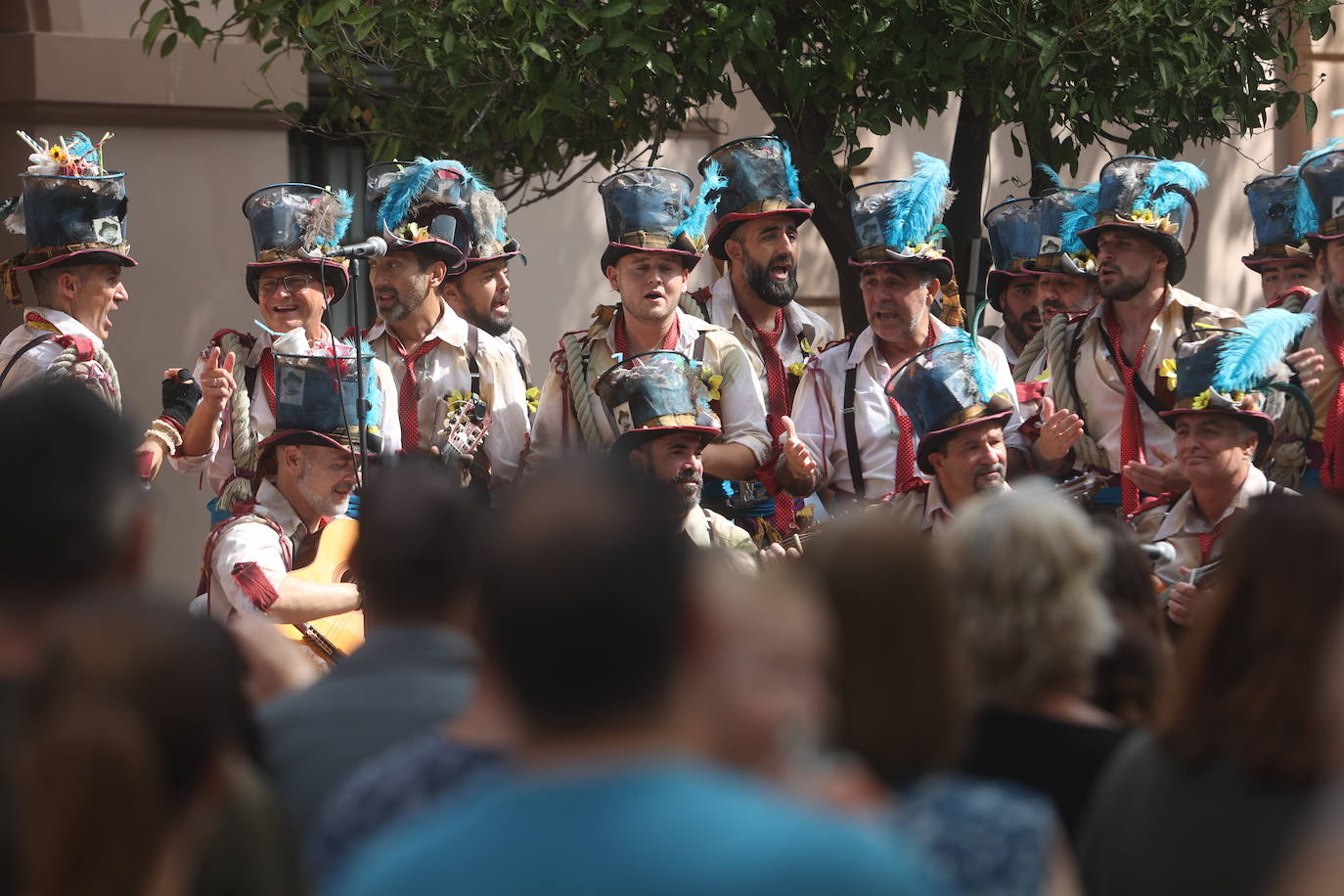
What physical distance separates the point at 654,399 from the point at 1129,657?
286 cm

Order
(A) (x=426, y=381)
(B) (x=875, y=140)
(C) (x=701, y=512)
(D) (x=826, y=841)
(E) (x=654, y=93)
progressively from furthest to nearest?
(B) (x=875, y=140)
(E) (x=654, y=93)
(A) (x=426, y=381)
(C) (x=701, y=512)
(D) (x=826, y=841)

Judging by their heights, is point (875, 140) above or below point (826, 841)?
above

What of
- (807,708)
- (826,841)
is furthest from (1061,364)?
(826,841)

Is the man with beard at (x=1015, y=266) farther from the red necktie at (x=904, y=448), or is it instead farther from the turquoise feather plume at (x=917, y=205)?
the red necktie at (x=904, y=448)

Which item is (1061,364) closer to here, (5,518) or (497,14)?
(497,14)

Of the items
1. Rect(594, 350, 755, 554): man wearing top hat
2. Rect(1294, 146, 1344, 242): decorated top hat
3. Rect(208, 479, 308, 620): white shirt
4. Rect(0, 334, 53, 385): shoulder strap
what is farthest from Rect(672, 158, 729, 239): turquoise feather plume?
Rect(0, 334, 53, 385): shoulder strap

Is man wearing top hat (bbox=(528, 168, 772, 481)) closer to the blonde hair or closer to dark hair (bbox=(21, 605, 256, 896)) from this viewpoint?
the blonde hair

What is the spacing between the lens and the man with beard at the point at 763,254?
7141 mm

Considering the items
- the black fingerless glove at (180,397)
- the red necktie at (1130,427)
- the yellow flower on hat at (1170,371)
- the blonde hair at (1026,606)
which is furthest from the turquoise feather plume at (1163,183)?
the blonde hair at (1026,606)

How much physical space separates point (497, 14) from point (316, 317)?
1.32m

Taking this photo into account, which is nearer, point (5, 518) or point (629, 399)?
point (5, 518)

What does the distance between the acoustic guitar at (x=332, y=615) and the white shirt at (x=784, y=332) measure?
2036 millimetres

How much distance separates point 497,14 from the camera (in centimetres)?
711

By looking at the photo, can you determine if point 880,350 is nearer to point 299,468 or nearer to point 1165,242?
point 1165,242
